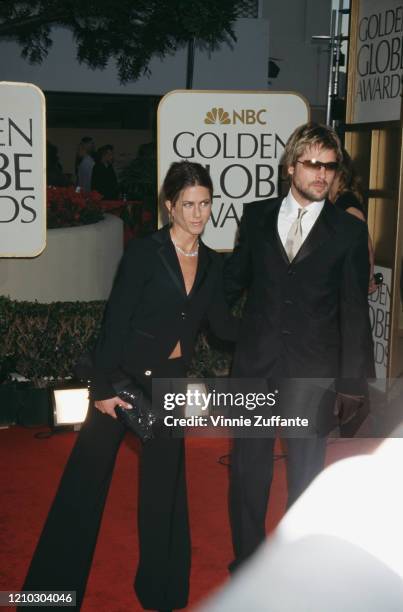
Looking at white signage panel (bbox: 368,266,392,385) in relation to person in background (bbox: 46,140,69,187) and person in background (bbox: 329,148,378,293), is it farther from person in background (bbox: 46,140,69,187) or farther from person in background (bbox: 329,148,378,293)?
person in background (bbox: 46,140,69,187)

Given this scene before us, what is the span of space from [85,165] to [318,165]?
13.7m

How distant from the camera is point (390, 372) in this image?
7.35 metres

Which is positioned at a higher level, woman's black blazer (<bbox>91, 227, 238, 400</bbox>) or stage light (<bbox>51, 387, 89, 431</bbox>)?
woman's black blazer (<bbox>91, 227, 238, 400</bbox>)

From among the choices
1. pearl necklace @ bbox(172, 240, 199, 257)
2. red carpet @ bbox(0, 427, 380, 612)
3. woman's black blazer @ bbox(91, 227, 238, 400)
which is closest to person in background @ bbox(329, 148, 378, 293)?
red carpet @ bbox(0, 427, 380, 612)

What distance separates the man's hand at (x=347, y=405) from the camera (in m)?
4.21

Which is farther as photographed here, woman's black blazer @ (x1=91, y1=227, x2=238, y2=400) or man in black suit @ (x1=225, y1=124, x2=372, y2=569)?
man in black suit @ (x1=225, y1=124, x2=372, y2=569)

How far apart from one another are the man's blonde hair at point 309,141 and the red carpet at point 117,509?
77.4 inches

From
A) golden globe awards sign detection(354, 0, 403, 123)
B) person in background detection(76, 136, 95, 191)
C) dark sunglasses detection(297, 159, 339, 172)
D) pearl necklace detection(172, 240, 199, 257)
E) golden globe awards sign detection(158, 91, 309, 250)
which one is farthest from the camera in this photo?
person in background detection(76, 136, 95, 191)

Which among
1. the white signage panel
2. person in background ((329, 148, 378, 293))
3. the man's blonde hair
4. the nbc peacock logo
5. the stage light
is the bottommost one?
the stage light

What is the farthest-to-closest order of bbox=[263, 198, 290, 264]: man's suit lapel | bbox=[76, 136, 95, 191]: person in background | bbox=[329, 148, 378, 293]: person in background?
1. bbox=[76, 136, 95, 191]: person in background
2. bbox=[329, 148, 378, 293]: person in background
3. bbox=[263, 198, 290, 264]: man's suit lapel

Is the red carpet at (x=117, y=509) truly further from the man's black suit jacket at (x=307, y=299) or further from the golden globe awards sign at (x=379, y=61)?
the golden globe awards sign at (x=379, y=61)

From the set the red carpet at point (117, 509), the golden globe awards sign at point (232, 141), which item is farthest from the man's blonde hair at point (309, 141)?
the golden globe awards sign at point (232, 141)

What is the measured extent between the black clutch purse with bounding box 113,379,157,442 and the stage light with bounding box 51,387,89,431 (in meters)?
2.91

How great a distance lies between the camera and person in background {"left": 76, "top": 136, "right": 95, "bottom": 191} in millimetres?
17203
